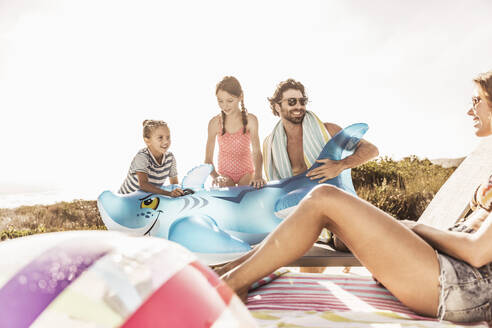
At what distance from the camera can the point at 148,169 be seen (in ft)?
11.1

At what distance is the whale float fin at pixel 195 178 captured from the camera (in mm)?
3145

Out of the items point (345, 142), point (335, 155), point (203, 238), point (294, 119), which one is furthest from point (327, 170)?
point (203, 238)

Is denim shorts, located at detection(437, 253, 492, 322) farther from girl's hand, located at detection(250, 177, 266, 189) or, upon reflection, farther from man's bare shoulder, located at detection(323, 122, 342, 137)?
man's bare shoulder, located at detection(323, 122, 342, 137)

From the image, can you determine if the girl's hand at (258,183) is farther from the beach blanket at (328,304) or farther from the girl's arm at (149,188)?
the beach blanket at (328,304)

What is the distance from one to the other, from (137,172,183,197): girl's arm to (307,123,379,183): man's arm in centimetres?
109

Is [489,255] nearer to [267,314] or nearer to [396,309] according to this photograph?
[396,309]

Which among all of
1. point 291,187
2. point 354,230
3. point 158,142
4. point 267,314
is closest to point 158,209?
point 158,142

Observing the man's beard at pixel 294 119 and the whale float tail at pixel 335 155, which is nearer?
the whale float tail at pixel 335 155

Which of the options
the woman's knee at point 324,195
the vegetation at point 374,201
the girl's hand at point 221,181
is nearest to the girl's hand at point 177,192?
the girl's hand at point 221,181

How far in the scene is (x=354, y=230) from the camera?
1.42 m

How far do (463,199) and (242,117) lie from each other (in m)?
2.01

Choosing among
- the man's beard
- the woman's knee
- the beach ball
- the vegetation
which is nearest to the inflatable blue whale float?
the man's beard

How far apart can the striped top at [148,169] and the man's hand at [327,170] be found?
4.73ft

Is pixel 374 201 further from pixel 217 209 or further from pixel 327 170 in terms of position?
pixel 217 209
